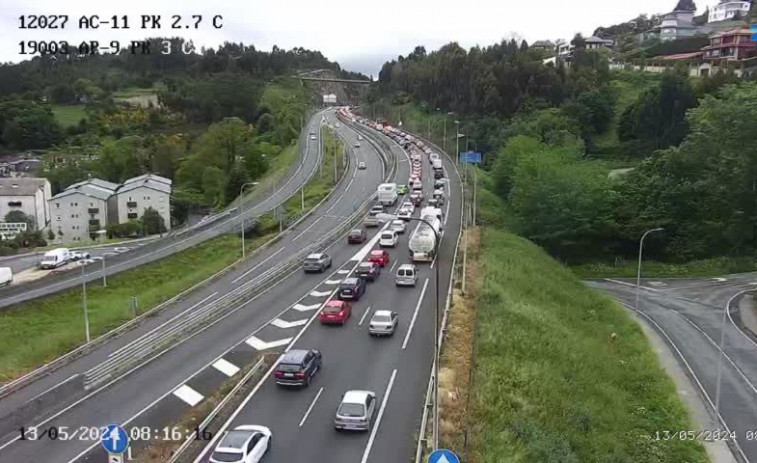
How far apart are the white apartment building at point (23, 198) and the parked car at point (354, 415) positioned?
93.5 m

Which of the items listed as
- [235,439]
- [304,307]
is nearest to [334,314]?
[304,307]

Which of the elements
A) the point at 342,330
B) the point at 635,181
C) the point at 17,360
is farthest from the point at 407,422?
the point at 635,181

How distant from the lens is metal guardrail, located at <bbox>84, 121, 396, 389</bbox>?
94.8 feet

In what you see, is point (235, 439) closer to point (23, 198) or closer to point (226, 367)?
point (226, 367)

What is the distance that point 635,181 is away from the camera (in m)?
71.1

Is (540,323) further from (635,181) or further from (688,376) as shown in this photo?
(635,181)

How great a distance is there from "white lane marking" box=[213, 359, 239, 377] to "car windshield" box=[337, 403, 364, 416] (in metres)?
7.24

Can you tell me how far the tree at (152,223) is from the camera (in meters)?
89.8

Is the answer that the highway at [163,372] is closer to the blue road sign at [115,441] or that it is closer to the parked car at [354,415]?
the parked car at [354,415]

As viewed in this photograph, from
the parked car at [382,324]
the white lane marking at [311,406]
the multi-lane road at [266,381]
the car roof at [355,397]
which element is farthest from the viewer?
the parked car at [382,324]

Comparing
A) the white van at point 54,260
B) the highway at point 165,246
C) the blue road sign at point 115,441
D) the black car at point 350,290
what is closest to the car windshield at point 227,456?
the blue road sign at point 115,441

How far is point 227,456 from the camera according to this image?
19672mm

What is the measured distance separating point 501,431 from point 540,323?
13.4 metres

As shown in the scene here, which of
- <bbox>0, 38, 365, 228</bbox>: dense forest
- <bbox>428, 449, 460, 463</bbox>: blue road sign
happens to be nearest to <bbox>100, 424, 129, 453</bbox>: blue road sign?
<bbox>428, 449, 460, 463</bbox>: blue road sign
